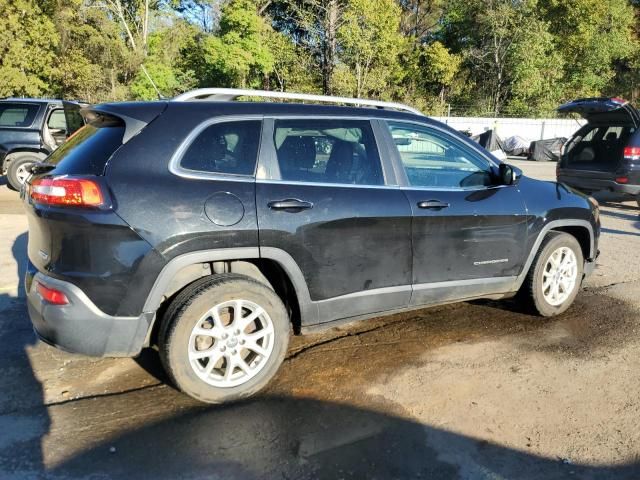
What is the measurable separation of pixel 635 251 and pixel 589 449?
5162 millimetres

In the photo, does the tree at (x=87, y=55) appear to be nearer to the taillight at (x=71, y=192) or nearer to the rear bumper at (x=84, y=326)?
the taillight at (x=71, y=192)

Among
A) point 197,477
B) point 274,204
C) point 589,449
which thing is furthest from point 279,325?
point 589,449

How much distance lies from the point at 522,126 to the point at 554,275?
2969 centimetres

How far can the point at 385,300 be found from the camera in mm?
3707

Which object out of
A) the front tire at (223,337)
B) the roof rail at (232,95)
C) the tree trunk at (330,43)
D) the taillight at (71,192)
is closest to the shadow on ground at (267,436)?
the front tire at (223,337)

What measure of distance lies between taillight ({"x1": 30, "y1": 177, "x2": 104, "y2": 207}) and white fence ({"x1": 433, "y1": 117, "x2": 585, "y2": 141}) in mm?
29349

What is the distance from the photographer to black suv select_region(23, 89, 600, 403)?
9.53ft

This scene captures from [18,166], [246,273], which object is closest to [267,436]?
[246,273]

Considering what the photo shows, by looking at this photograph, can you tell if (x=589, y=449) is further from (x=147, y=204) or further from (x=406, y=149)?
(x=147, y=204)

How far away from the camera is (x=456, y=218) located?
388cm

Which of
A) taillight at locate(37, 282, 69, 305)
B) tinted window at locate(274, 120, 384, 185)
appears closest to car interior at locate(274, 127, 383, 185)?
tinted window at locate(274, 120, 384, 185)

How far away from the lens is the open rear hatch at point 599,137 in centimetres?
893

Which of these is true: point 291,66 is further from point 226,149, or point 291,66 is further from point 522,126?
point 226,149

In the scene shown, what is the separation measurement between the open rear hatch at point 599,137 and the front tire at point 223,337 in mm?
7848
